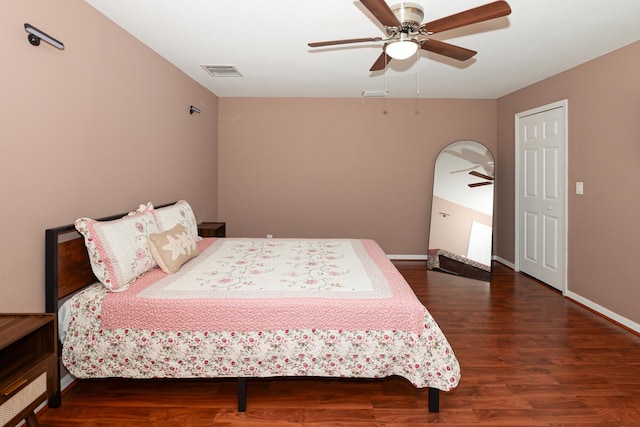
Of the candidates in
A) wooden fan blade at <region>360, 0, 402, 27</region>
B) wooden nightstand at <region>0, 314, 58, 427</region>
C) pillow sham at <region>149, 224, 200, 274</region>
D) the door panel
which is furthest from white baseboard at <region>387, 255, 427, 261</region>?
wooden nightstand at <region>0, 314, 58, 427</region>

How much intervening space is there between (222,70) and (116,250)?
8.48 ft

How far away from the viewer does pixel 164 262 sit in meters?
2.65

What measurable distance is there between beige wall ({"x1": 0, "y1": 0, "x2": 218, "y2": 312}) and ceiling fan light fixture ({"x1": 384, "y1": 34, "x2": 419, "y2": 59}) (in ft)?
6.54

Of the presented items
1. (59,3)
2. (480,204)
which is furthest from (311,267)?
(480,204)

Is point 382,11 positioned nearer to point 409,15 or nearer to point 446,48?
point 409,15

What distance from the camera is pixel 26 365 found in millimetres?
1590

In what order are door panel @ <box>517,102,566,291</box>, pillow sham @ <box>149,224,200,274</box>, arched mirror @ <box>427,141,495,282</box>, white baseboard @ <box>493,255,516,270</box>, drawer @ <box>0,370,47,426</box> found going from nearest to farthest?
drawer @ <box>0,370,47,426</box>, pillow sham @ <box>149,224,200,274</box>, door panel @ <box>517,102,566,291</box>, arched mirror @ <box>427,141,495,282</box>, white baseboard @ <box>493,255,516,270</box>

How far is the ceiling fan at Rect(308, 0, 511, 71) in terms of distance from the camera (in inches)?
75.2

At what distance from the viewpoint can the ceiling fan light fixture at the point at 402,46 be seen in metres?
2.25

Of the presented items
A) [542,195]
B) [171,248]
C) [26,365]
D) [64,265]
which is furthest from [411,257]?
[26,365]

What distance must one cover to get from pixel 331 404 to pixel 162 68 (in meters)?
3.33

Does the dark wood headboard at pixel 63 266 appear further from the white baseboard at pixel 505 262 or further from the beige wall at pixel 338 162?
the white baseboard at pixel 505 262

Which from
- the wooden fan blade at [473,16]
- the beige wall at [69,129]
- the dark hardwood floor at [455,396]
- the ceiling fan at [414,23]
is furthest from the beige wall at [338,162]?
the wooden fan blade at [473,16]

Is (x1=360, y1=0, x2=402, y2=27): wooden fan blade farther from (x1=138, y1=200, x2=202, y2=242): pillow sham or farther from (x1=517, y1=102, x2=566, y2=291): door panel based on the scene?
(x1=517, y1=102, x2=566, y2=291): door panel
